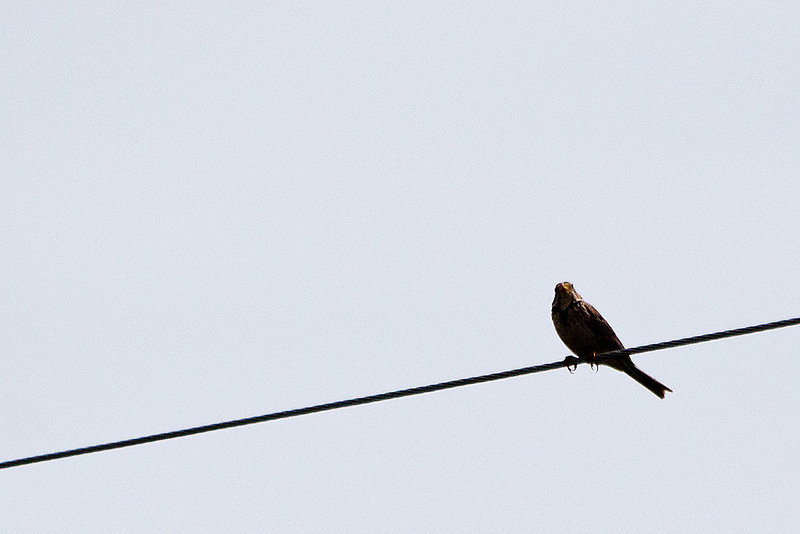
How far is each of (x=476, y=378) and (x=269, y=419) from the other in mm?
1206

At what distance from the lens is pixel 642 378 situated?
10.7 m

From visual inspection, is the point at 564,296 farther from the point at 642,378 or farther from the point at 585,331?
the point at 642,378

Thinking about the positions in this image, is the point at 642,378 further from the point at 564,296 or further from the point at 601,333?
the point at 564,296

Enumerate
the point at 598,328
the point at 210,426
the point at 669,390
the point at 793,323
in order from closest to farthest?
the point at 793,323
the point at 210,426
the point at 669,390
the point at 598,328

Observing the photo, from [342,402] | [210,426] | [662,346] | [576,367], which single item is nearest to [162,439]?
[210,426]

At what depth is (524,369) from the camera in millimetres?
7566

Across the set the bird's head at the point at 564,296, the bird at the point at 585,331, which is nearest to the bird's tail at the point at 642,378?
the bird at the point at 585,331

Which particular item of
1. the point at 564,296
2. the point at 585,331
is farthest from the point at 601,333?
the point at 564,296

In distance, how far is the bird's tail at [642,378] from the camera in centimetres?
1064

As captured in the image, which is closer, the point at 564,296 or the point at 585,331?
the point at 585,331

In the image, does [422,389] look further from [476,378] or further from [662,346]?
[662,346]

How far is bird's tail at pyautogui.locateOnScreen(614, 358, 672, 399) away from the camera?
10.6 meters

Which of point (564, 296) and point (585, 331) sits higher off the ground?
point (564, 296)

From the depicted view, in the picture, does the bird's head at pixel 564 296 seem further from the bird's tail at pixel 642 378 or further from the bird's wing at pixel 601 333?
the bird's tail at pixel 642 378
